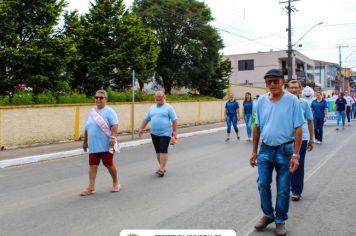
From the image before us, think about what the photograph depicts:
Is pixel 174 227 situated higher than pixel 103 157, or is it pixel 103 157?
pixel 103 157

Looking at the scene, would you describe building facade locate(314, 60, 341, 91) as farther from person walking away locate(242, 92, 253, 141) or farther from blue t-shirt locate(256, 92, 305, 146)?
blue t-shirt locate(256, 92, 305, 146)

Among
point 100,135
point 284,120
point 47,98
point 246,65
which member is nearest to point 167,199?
point 100,135

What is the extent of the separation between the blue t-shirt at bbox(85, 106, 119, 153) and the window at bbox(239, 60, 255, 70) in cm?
6042

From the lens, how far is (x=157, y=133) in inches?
352

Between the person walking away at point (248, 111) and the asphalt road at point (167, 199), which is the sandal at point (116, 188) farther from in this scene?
the person walking away at point (248, 111)

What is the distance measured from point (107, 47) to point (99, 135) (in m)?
17.1

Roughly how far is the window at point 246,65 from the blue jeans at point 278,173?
62114 mm

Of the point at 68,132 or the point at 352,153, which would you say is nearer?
the point at 352,153

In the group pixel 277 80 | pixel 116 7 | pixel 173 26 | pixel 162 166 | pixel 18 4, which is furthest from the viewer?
pixel 173 26

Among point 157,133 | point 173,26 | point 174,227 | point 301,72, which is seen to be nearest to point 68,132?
point 157,133

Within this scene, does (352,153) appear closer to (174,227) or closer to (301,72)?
(174,227)

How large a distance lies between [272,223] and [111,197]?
2.65 m

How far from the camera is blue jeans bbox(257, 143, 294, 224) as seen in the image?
16.6 feet

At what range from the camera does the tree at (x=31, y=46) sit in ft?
53.5
